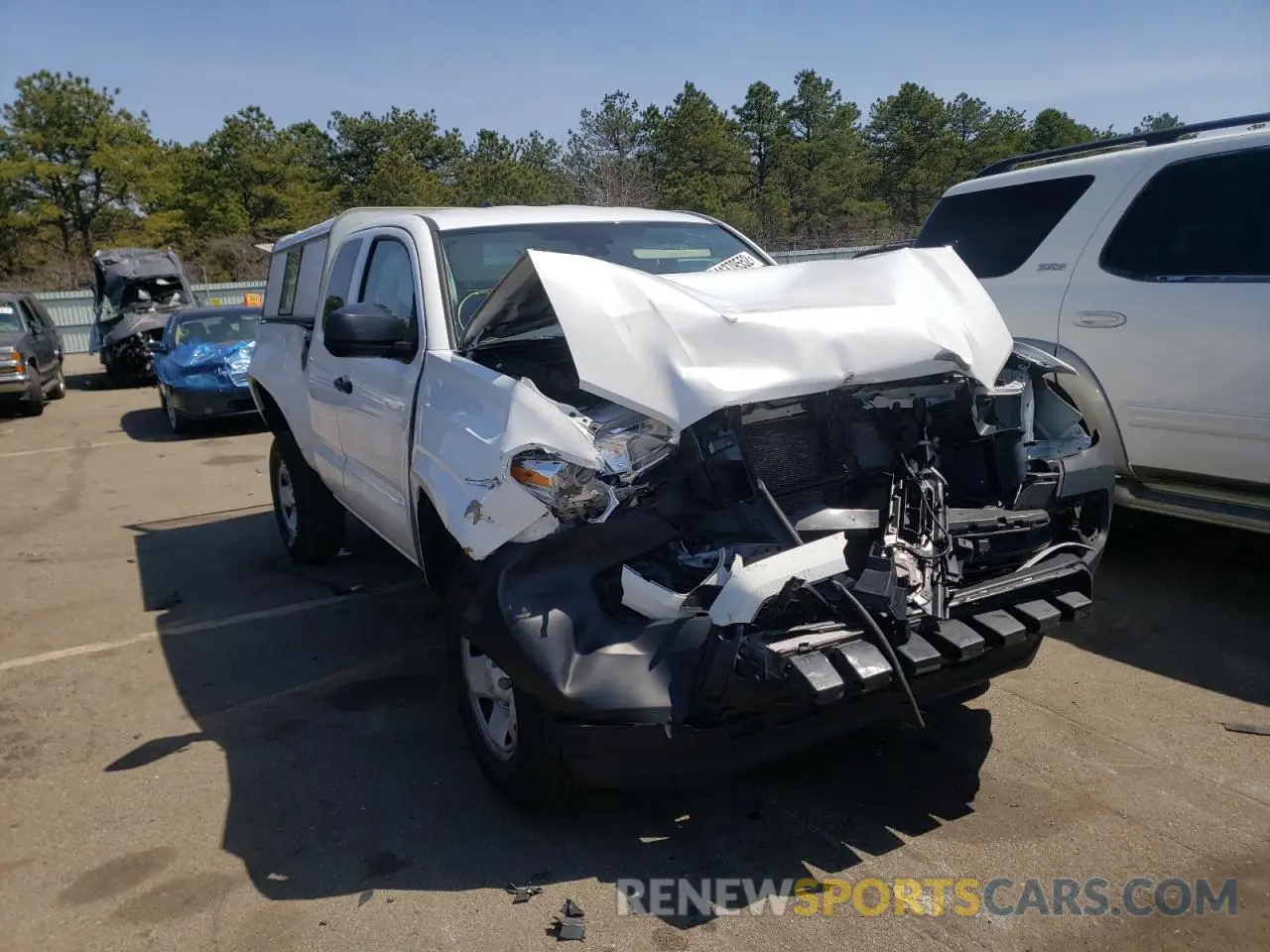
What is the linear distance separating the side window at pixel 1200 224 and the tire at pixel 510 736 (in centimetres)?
397

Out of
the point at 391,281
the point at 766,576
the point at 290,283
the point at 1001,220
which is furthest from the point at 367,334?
the point at 1001,220

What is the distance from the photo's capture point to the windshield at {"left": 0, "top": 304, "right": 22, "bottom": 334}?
1531cm

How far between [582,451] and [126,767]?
2.49 metres

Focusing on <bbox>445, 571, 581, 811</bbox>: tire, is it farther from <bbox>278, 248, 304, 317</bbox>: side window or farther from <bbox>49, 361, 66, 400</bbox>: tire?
<bbox>49, 361, 66, 400</bbox>: tire

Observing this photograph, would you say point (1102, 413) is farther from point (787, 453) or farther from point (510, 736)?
point (510, 736)

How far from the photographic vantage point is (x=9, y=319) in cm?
1547

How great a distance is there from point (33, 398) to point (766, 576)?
1570 centimetres

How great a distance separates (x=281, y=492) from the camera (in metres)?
6.74

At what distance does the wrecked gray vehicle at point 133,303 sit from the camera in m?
19.1

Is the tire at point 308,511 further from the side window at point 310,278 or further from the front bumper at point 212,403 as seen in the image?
the front bumper at point 212,403

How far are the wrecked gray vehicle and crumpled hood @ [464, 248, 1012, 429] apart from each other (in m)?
18.0

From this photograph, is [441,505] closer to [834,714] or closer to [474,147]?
[834,714]

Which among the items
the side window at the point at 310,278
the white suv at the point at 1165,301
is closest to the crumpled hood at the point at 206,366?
the side window at the point at 310,278

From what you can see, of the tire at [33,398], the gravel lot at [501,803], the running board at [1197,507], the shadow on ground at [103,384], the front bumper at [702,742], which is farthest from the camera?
the shadow on ground at [103,384]
